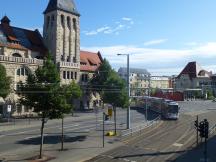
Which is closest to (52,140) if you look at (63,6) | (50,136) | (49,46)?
(50,136)

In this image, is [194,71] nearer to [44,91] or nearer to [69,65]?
[69,65]

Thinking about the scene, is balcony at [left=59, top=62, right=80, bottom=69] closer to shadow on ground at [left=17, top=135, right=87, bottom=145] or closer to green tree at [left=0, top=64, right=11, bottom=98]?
green tree at [left=0, top=64, right=11, bottom=98]

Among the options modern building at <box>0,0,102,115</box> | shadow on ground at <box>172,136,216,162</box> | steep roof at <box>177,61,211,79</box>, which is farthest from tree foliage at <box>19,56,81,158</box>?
steep roof at <box>177,61,211,79</box>

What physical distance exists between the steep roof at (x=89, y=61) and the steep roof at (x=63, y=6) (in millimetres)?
12672

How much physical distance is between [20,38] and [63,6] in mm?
12171

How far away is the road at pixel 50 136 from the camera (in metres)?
41.8

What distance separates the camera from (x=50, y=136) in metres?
50.0

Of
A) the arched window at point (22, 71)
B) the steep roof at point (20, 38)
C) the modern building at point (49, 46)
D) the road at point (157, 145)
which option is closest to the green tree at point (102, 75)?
the modern building at point (49, 46)

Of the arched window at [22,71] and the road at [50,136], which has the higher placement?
the arched window at [22,71]

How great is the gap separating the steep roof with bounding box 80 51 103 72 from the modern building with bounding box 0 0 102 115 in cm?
88

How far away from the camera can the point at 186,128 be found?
60.4m

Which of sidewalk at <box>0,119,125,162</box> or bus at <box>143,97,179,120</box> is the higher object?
bus at <box>143,97,179,120</box>

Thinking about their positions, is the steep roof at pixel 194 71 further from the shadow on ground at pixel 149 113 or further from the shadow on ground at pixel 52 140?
the shadow on ground at pixel 52 140

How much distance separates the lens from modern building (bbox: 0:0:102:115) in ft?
238
